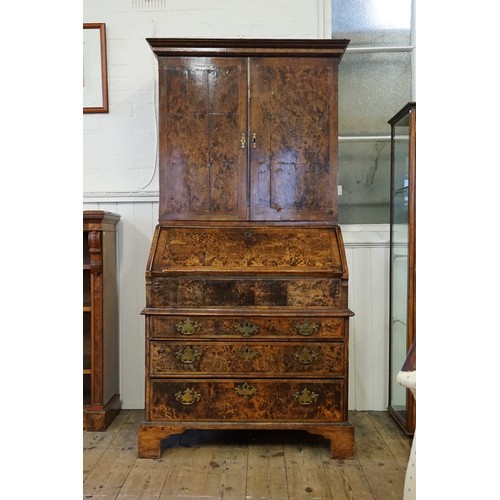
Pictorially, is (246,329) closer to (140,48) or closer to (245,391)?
(245,391)

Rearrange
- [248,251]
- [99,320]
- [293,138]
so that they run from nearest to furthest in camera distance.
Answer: [248,251]
[293,138]
[99,320]

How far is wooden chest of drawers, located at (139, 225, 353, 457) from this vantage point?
235 cm

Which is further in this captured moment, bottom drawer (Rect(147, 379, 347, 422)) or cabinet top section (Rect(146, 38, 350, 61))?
cabinet top section (Rect(146, 38, 350, 61))

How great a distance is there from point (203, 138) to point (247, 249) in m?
0.64

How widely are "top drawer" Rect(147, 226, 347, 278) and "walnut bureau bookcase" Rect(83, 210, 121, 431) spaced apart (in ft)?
1.37

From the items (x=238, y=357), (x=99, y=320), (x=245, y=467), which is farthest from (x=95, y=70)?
(x=245, y=467)

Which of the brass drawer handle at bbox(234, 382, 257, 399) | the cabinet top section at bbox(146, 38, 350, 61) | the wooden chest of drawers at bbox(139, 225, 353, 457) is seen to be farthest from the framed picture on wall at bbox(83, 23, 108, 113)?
the brass drawer handle at bbox(234, 382, 257, 399)

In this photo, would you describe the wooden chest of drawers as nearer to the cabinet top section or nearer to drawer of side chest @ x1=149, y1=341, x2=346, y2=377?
→ drawer of side chest @ x1=149, y1=341, x2=346, y2=377

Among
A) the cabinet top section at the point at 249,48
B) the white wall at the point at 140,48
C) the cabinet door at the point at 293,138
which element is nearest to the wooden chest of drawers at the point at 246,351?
the cabinet door at the point at 293,138

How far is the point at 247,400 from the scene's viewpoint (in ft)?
7.73

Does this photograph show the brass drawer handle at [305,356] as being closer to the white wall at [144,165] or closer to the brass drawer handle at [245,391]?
the brass drawer handle at [245,391]
